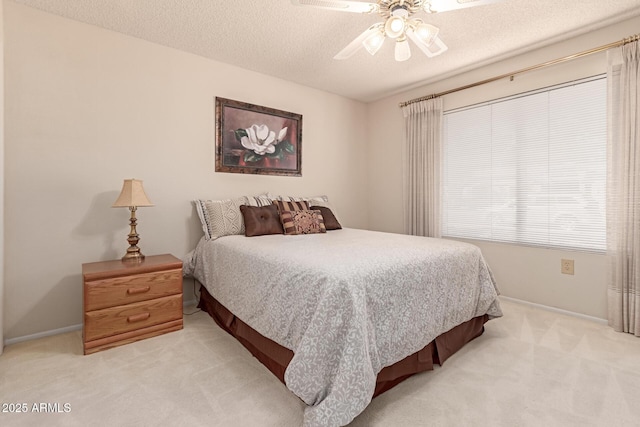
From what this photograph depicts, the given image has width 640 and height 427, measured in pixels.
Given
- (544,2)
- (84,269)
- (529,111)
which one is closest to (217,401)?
(84,269)

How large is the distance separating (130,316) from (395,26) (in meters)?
2.67

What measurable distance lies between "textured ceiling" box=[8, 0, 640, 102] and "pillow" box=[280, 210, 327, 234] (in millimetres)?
1557

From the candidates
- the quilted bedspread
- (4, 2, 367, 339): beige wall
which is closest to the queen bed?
the quilted bedspread

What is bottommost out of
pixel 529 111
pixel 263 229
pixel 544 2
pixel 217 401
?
pixel 217 401

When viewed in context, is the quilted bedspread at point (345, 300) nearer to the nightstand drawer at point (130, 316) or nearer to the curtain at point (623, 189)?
the nightstand drawer at point (130, 316)

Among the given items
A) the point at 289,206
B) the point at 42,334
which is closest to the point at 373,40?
the point at 289,206

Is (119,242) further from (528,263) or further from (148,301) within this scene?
(528,263)

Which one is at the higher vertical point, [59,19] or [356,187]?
[59,19]

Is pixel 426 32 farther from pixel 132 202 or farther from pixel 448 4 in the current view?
pixel 132 202

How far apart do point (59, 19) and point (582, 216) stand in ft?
15.0

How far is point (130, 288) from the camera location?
2.14m

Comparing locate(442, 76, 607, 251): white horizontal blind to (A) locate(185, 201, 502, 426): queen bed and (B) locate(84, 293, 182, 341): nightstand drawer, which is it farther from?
(B) locate(84, 293, 182, 341): nightstand drawer

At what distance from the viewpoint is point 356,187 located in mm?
4395

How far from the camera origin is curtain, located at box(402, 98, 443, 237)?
353 cm
